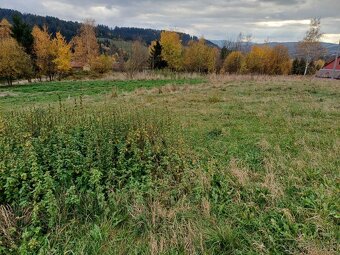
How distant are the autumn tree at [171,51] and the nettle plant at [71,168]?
1711 inches

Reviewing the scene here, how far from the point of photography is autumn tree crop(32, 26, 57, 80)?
36.2 metres

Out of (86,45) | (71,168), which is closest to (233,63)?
(86,45)

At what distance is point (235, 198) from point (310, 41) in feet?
156

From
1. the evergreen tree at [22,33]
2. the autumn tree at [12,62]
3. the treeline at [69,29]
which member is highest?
the treeline at [69,29]

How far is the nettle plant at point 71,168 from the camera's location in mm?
2742

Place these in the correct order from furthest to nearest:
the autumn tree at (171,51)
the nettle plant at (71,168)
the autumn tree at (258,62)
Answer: the autumn tree at (258,62) → the autumn tree at (171,51) → the nettle plant at (71,168)

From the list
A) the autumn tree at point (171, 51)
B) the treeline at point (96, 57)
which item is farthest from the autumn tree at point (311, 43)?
A: the autumn tree at point (171, 51)

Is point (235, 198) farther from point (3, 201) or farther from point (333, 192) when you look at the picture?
point (3, 201)

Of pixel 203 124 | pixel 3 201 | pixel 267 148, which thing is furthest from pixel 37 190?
pixel 203 124

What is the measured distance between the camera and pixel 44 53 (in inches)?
1426

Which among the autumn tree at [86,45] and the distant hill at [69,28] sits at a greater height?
the distant hill at [69,28]

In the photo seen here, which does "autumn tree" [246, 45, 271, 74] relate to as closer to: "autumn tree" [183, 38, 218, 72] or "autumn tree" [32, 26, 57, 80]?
"autumn tree" [183, 38, 218, 72]

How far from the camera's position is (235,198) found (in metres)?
3.32

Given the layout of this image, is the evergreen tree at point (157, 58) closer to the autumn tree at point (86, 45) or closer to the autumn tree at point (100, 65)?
the autumn tree at point (100, 65)
